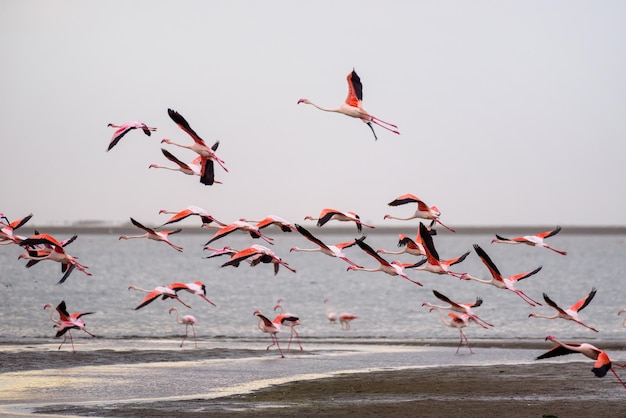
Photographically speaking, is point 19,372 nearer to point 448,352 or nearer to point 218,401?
point 218,401

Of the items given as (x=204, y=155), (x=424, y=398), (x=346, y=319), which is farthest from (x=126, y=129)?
(x=346, y=319)

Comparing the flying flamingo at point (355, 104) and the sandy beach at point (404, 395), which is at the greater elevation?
the flying flamingo at point (355, 104)

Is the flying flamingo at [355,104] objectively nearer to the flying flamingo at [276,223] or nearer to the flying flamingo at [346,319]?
the flying flamingo at [276,223]

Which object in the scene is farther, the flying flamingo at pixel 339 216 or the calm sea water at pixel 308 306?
the calm sea water at pixel 308 306

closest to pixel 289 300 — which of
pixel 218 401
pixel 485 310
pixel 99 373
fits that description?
pixel 485 310

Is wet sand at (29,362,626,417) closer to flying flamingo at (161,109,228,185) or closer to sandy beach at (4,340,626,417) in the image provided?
sandy beach at (4,340,626,417)

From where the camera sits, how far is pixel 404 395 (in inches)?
676

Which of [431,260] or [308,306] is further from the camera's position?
[308,306]

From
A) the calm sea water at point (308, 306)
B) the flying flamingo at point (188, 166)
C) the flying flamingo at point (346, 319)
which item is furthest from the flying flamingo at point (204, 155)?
the flying flamingo at point (346, 319)

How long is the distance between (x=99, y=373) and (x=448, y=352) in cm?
886

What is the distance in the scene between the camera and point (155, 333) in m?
30.5

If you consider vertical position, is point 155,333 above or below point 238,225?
below

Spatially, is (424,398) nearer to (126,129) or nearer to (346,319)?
(126,129)

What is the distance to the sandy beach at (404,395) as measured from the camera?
15.3m
